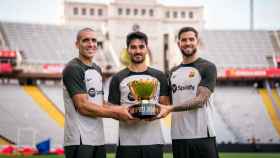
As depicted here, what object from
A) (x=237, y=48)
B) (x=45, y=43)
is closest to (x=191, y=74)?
(x=45, y=43)

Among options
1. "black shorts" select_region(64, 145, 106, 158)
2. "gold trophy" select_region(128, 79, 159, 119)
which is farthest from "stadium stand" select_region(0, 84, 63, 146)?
"gold trophy" select_region(128, 79, 159, 119)

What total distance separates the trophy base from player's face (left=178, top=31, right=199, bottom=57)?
2.96 ft

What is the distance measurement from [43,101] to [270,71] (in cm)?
1465

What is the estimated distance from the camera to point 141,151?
209 inches

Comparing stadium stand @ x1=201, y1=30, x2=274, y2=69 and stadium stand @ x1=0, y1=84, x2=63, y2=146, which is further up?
stadium stand @ x1=201, y1=30, x2=274, y2=69

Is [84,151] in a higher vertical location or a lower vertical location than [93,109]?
lower

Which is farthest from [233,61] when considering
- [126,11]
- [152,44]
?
[126,11]

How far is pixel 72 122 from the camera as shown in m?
5.25

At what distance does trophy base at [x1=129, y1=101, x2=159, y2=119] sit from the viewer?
487 centimetres

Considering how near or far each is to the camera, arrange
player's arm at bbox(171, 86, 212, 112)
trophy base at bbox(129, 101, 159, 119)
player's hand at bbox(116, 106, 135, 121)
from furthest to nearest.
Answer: player's arm at bbox(171, 86, 212, 112), player's hand at bbox(116, 106, 135, 121), trophy base at bbox(129, 101, 159, 119)

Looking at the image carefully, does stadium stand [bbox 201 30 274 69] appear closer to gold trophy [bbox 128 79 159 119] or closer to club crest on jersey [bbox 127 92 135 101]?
club crest on jersey [bbox 127 92 135 101]

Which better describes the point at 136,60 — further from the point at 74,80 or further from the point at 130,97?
the point at 74,80

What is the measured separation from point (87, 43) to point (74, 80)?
40 cm

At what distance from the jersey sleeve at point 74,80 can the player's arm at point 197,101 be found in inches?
37.2
